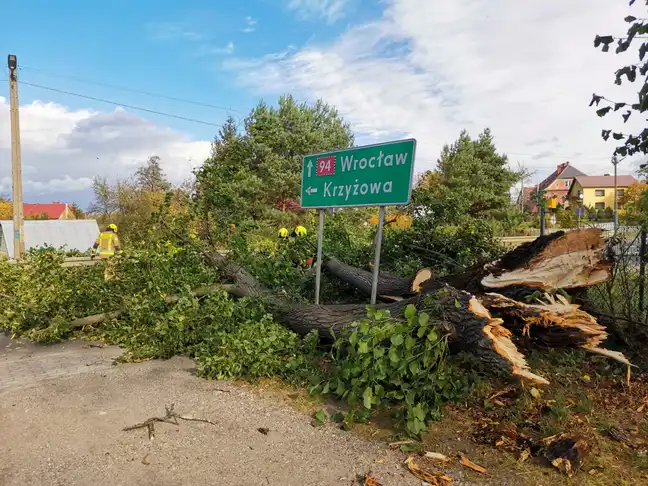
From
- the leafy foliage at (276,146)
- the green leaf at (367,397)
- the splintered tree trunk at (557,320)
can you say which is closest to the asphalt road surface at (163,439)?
the green leaf at (367,397)

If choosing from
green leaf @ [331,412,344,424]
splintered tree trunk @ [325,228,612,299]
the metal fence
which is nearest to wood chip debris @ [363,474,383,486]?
green leaf @ [331,412,344,424]

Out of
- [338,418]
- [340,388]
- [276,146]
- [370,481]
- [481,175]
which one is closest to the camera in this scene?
[370,481]

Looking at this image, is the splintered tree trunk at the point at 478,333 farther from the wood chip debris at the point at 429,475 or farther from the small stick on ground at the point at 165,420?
the small stick on ground at the point at 165,420

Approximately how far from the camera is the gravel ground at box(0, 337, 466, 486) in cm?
291

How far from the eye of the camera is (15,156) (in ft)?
54.0

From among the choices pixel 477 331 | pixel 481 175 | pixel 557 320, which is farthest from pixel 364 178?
pixel 481 175

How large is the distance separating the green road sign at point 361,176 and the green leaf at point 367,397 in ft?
6.19

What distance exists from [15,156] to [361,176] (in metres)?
15.6

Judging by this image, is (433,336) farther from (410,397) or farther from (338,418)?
(338,418)

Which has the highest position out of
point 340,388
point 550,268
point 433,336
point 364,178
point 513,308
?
point 364,178

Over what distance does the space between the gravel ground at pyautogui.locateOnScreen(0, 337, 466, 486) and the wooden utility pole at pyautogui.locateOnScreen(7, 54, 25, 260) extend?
13.5m

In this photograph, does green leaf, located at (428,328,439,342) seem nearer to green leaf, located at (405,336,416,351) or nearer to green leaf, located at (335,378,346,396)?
green leaf, located at (405,336,416,351)

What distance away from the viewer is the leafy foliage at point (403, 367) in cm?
345

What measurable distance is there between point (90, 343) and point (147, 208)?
18.6m
